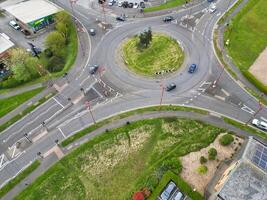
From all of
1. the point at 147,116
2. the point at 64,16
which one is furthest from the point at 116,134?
the point at 64,16

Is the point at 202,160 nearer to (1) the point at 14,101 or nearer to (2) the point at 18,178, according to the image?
(2) the point at 18,178

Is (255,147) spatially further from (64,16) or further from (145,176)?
(64,16)

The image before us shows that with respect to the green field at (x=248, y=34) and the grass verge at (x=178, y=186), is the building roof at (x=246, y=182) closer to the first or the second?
the grass verge at (x=178, y=186)

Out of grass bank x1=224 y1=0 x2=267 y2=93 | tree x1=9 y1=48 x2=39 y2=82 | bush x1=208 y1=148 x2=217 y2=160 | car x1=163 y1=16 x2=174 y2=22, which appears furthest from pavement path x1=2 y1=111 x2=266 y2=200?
car x1=163 y1=16 x2=174 y2=22

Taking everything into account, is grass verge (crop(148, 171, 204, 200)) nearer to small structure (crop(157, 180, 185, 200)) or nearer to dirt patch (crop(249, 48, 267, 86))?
small structure (crop(157, 180, 185, 200))

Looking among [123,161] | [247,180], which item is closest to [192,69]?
[123,161]
